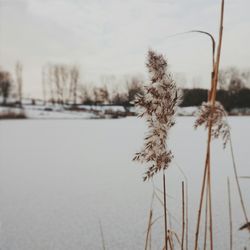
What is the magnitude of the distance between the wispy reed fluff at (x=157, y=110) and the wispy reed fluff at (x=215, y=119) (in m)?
0.12

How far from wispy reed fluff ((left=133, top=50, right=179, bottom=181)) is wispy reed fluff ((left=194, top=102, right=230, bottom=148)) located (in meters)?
0.12

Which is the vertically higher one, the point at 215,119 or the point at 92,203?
the point at 215,119

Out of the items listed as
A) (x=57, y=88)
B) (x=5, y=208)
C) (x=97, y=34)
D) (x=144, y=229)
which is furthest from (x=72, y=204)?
(x=57, y=88)

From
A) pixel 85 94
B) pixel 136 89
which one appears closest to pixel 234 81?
pixel 136 89

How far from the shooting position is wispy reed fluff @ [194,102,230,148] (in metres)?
0.70

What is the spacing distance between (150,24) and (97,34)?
40cm

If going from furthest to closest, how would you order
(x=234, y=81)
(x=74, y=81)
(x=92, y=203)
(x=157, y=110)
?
(x=74, y=81)
(x=234, y=81)
(x=92, y=203)
(x=157, y=110)

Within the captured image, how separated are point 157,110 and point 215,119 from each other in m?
0.19

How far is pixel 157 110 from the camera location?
84 cm

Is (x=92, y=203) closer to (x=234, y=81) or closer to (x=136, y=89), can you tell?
(x=136, y=89)

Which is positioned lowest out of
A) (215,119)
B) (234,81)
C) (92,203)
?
(92,203)

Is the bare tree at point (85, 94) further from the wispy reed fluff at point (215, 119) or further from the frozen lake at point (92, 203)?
the wispy reed fluff at point (215, 119)

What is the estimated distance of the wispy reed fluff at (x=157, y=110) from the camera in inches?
32.5

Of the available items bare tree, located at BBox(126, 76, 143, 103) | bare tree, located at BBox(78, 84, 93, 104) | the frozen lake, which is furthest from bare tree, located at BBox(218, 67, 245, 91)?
bare tree, located at BBox(78, 84, 93, 104)
